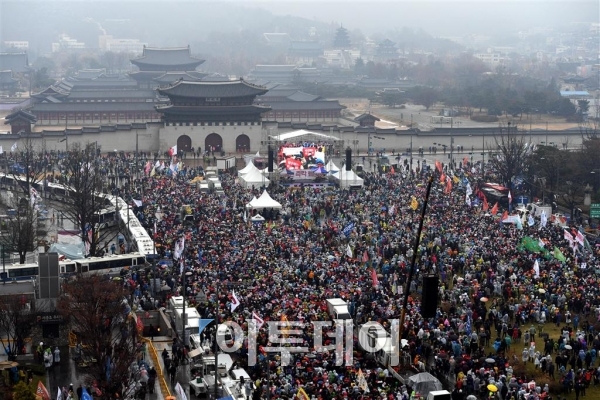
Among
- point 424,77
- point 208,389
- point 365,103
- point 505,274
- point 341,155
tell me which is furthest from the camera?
point 424,77

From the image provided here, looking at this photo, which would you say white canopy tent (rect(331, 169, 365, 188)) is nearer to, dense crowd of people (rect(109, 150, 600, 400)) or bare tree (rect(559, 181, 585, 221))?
dense crowd of people (rect(109, 150, 600, 400))

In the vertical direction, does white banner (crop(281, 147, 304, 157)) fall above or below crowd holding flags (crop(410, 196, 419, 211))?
above

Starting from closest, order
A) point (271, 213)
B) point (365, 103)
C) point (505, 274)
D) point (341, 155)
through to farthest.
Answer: point (505, 274) → point (271, 213) → point (341, 155) → point (365, 103)

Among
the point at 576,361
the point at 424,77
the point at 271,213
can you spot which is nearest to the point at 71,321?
the point at 576,361

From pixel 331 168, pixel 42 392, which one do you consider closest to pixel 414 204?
pixel 331 168

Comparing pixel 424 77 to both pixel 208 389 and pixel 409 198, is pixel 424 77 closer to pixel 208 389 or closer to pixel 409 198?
pixel 409 198

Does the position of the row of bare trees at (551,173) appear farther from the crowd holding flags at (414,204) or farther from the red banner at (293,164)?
the red banner at (293,164)

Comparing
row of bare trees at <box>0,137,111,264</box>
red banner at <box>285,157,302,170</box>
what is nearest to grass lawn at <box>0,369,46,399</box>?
row of bare trees at <box>0,137,111,264</box>

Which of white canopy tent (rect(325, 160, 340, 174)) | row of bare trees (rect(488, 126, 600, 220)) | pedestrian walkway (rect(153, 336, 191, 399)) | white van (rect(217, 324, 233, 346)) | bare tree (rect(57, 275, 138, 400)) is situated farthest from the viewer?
white canopy tent (rect(325, 160, 340, 174))
